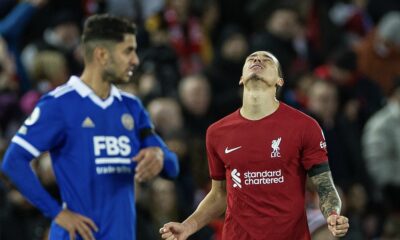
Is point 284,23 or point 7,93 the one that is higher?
point 284,23

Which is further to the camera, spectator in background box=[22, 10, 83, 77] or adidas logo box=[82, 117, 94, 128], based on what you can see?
spectator in background box=[22, 10, 83, 77]

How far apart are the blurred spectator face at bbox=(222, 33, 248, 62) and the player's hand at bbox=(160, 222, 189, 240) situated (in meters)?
6.15

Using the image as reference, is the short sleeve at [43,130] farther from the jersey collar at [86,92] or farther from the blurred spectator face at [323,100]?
the blurred spectator face at [323,100]

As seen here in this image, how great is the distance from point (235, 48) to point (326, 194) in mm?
6326

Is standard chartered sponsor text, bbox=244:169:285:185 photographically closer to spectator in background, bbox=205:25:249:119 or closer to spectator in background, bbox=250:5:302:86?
spectator in background, bbox=205:25:249:119

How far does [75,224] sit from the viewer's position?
6.71m

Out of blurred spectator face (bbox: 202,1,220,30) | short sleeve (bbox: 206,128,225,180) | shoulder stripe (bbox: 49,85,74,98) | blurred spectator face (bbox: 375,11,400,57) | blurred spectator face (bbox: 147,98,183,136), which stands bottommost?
short sleeve (bbox: 206,128,225,180)

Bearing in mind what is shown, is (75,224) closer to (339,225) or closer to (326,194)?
(326,194)

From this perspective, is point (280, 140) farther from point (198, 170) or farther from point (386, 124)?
point (386, 124)

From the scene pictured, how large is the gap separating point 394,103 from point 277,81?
5.60m

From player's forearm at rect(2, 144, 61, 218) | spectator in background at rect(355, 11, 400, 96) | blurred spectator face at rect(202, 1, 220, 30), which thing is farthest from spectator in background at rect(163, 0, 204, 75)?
player's forearm at rect(2, 144, 61, 218)

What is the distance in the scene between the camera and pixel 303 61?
12297mm

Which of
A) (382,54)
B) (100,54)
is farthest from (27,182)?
(382,54)

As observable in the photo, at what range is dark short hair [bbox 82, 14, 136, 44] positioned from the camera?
7.10 meters
